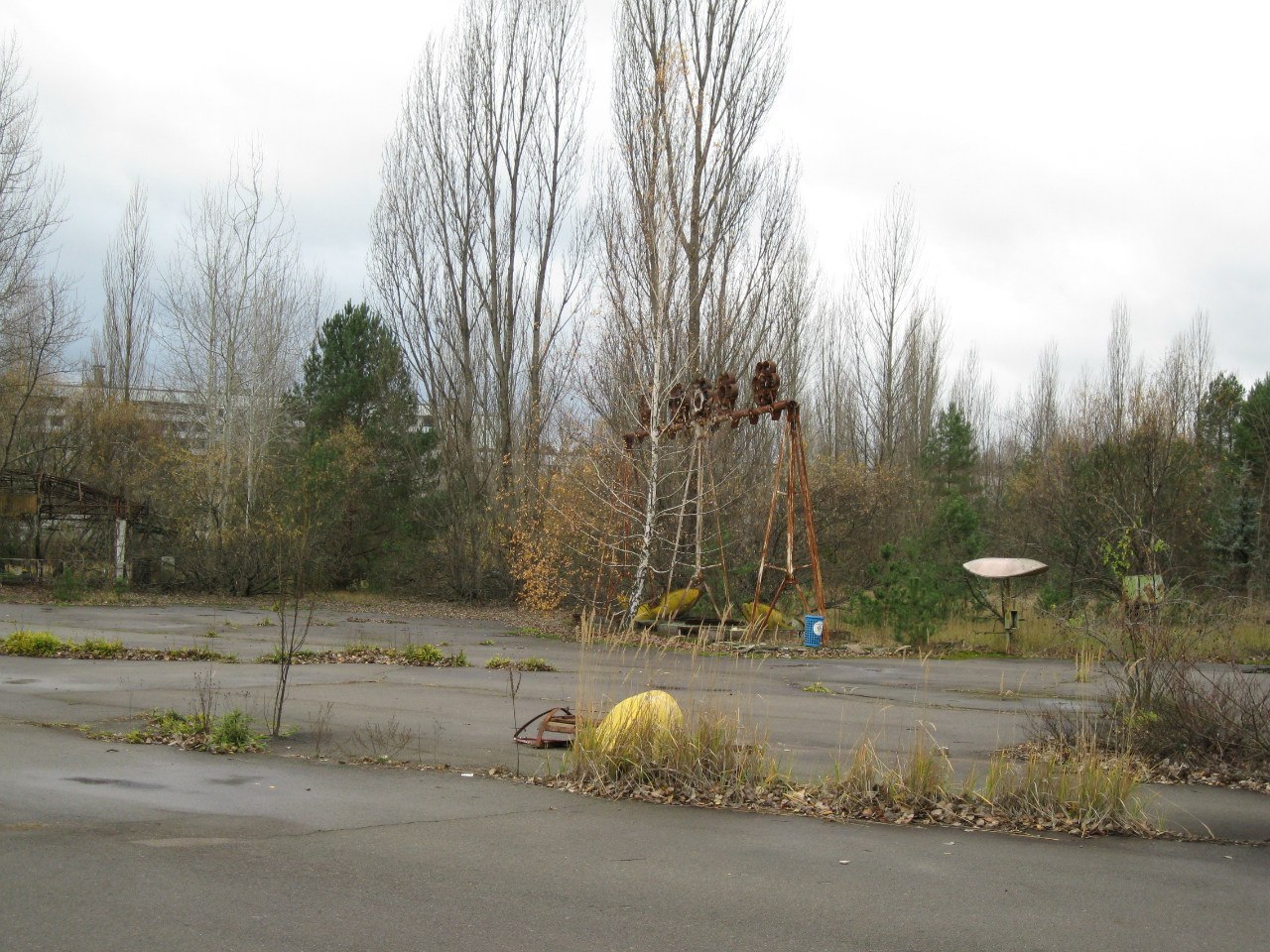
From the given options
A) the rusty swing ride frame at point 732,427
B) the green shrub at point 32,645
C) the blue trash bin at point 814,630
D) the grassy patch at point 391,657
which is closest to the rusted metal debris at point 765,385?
the rusty swing ride frame at point 732,427

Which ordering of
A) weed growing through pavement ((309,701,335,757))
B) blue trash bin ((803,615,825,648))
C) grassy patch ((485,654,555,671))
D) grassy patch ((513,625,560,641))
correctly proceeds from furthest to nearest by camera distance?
grassy patch ((513,625,560,641)), blue trash bin ((803,615,825,648)), grassy patch ((485,654,555,671)), weed growing through pavement ((309,701,335,757))

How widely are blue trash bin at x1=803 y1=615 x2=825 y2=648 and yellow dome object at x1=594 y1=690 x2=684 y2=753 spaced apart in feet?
38.1

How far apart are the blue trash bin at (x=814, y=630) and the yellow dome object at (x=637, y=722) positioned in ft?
38.1

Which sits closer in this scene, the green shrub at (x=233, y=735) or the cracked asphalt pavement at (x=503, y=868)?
the cracked asphalt pavement at (x=503, y=868)

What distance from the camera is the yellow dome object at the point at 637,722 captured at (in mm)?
8031

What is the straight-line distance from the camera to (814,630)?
19.6m

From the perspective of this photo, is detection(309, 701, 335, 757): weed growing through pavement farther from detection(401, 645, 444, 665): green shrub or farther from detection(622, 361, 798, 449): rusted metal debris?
detection(622, 361, 798, 449): rusted metal debris

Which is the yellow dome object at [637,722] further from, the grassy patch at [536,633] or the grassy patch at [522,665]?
the grassy patch at [536,633]

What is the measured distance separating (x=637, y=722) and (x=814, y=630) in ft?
39.2

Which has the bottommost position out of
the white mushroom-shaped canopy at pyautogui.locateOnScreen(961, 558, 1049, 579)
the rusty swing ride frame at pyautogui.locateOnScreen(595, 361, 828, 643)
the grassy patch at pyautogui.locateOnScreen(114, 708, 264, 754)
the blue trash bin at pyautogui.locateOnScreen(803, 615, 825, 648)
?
the grassy patch at pyautogui.locateOnScreen(114, 708, 264, 754)

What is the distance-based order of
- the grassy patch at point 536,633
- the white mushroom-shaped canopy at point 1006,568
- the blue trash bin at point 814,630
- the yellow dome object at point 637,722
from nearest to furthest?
the yellow dome object at point 637,722, the blue trash bin at point 814,630, the white mushroom-shaped canopy at point 1006,568, the grassy patch at point 536,633

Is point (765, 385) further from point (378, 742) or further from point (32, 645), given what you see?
point (378, 742)

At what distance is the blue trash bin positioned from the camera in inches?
769

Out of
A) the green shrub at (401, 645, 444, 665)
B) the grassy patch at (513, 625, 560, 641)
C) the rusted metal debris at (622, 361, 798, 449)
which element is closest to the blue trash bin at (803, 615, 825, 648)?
the rusted metal debris at (622, 361, 798, 449)
